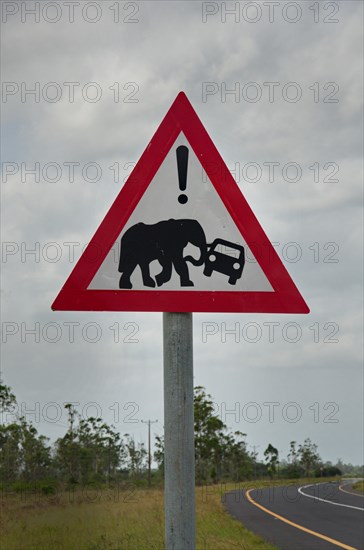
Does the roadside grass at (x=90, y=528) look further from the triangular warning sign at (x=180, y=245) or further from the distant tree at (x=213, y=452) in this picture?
the distant tree at (x=213, y=452)

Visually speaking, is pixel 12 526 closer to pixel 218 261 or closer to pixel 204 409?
pixel 218 261

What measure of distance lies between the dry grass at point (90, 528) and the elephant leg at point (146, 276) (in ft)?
18.4

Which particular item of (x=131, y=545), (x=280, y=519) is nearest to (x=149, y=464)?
(x=280, y=519)

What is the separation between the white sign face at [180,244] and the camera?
8.73ft

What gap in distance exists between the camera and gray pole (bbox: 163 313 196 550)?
7.81ft

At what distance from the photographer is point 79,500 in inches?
354

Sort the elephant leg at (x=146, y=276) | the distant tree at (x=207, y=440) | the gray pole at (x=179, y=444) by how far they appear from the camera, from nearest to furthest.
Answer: the gray pole at (x=179, y=444) < the elephant leg at (x=146, y=276) < the distant tree at (x=207, y=440)

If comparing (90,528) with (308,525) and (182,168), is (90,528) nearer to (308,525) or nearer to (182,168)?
(182,168)

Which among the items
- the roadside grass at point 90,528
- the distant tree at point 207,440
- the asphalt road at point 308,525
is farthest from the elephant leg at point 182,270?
the distant tree at point 207,440

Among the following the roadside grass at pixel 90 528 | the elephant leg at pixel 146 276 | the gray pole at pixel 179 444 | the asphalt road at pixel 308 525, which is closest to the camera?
the gray pole at pixel 179 444

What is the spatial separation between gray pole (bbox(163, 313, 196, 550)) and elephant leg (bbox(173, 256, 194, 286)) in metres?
0.21

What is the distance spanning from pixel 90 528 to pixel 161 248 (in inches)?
244

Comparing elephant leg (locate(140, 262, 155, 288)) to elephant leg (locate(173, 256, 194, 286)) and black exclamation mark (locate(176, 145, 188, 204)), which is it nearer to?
elephant leg (locate(173, 256, 194, 286))

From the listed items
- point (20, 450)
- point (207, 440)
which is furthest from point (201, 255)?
point (207, 440)
